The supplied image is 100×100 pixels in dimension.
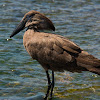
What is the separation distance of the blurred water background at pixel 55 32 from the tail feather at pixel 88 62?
0.74 meters

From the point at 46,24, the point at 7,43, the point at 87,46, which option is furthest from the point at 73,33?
the point at 46,24

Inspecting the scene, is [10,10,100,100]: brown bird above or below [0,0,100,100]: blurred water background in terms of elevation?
above

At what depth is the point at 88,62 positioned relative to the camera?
6.09 meters

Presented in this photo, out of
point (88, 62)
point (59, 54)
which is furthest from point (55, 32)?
point (88, 62)

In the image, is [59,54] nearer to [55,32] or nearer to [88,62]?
[88,62]

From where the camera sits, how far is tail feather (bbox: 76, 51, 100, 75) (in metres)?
6.04

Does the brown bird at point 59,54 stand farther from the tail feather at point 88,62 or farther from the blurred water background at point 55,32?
the blurred water background at point 55,32

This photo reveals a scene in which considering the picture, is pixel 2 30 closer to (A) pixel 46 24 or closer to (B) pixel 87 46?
(B) pixel 87 46

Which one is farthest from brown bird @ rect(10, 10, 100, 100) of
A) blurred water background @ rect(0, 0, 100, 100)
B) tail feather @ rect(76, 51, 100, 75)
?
blurred water background @ rect(0, 0, 100, 100)

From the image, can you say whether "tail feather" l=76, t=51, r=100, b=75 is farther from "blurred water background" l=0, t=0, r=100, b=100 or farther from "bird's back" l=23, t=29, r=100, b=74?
"blurred water background" l=0, t=0, r=100, b=100

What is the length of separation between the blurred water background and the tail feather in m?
0.74

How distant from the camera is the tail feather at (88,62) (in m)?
6.04

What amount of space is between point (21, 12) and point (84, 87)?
20.0 ft

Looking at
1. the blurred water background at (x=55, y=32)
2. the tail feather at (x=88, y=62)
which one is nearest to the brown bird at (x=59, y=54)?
the tail feather at (x=88, y=62)
